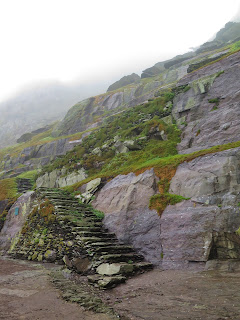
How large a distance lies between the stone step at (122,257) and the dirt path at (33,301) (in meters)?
2.85

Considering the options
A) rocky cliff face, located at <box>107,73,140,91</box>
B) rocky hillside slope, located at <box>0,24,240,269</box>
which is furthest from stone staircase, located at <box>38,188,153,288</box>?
rocky cliff face, located at <box>107,73,140,91</box>

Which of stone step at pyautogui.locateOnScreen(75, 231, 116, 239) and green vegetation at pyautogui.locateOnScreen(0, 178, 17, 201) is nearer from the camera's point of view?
stone step at pyautogui.locateOnScreen(75, 231, 116, 239)

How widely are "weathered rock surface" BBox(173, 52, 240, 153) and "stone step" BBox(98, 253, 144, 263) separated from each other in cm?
1030

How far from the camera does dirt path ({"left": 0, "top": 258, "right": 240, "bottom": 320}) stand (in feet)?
20.2

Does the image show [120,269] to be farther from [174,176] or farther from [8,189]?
[8,189]

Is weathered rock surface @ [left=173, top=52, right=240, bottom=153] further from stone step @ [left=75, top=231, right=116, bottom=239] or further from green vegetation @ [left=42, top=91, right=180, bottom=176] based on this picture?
stone step @ [left=75, top=231, right=116, bottom=239]

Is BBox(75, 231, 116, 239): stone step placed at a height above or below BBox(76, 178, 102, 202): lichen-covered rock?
below

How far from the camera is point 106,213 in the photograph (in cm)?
1642

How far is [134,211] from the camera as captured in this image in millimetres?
14531

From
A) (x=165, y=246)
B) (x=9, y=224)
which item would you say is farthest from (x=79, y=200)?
(x=165, y=246)

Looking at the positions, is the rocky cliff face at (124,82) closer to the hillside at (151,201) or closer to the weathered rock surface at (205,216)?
the hillside at (151,201)

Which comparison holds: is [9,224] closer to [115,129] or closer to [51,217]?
[51,217]

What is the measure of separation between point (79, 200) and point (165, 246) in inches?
386

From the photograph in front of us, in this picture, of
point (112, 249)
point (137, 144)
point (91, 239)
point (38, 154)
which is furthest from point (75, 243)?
point (38, 154)
